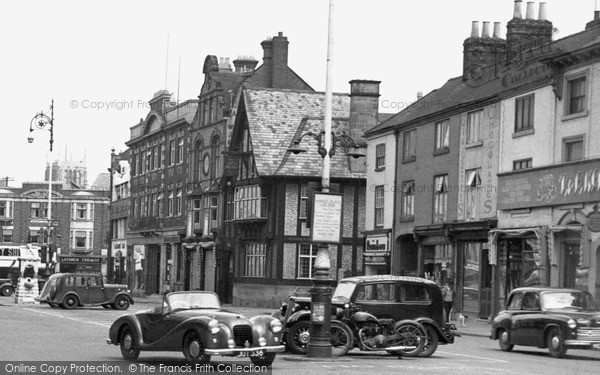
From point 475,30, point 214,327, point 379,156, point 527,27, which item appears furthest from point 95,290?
point 214,327

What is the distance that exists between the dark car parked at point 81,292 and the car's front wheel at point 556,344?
2721 centimetres

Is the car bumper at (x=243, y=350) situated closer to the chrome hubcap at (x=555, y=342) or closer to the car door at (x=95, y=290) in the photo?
the chrome hubcap at (x=555, y=342)

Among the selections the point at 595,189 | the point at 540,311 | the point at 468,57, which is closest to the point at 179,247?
the point at 468,57

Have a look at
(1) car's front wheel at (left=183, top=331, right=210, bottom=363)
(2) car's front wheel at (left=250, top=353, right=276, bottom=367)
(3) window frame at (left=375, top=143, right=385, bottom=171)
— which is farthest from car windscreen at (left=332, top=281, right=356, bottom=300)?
(3) window frame at (left=375, top=143, right=385, bottom=171)

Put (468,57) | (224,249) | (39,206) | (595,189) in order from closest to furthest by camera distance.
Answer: (595,189) → (468,57) → (224,249) → (39,206)

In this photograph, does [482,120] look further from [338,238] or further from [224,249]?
[224,249]

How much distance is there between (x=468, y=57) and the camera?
165 feet

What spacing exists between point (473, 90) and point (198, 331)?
3014 centimetres

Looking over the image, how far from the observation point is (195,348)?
790 inches

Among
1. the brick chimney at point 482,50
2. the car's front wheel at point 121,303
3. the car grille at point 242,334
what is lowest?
the car's front wheel at point 121,303

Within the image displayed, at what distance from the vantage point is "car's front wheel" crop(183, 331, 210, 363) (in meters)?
19.9

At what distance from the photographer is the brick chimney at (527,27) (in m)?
46.5

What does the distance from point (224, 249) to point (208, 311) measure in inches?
1921

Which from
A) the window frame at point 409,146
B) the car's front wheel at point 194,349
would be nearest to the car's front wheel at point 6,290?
the window frame at point 409,146
